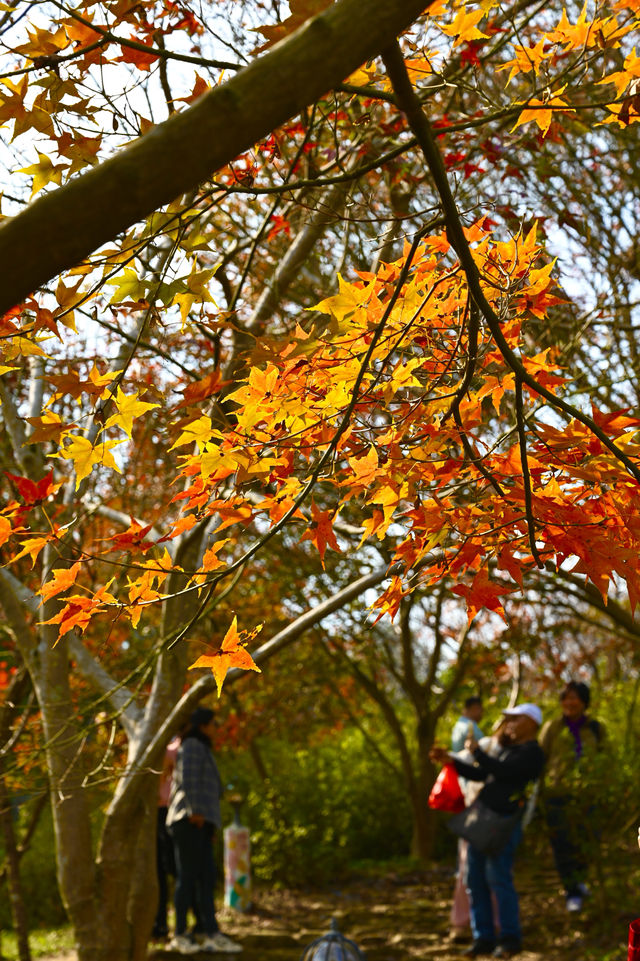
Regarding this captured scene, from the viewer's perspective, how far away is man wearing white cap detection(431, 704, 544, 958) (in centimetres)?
570

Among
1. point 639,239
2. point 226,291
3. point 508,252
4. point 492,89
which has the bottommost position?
point 508,252

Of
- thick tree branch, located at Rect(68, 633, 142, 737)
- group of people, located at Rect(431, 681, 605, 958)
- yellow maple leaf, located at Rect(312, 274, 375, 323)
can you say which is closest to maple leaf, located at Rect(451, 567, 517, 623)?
yellow maple leaf, located at Rect(312, 274, 375, 323)

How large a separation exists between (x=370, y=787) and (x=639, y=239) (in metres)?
6.59

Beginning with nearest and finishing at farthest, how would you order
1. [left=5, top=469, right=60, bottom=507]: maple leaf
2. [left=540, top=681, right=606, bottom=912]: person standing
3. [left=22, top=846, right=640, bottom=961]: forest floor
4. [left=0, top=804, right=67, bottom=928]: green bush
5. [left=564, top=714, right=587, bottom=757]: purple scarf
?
[left=5, top=469, right=60, bottom=507]: maple leaf, [left=22, top=846, right=640, bottom=961]: forest floor, [left=540, top=681, right=606, bottom=912]: person standing, [left=564, top=714, right=587, bottom=757]: purple scarf, [left=0, top=804, right=67, bottom=928]: green bush

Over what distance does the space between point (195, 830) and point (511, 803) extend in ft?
7.27

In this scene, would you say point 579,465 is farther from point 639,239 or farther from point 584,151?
point 584,151

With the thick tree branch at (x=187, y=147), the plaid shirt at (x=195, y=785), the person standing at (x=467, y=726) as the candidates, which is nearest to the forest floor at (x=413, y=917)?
the plaid shirt at (x=195, y=785)

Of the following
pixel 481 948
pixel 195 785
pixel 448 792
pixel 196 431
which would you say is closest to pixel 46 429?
pixel 196 431

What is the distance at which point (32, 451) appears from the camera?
4.50 metres

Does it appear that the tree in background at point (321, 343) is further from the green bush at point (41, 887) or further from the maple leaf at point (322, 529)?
the green bush at point (41, 887)

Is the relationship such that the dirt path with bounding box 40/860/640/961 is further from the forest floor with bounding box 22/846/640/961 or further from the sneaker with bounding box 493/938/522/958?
the sneaker with bounding box 493/938/522/958

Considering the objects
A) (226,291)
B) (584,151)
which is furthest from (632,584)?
(584,151)

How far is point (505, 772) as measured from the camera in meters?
5.69

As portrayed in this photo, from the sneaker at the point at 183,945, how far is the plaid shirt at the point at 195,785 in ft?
2.49
